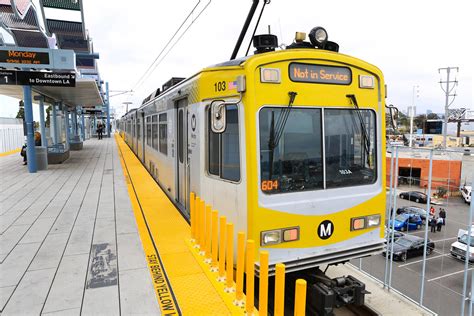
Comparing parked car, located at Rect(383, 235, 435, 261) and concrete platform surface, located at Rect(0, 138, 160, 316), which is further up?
concrete platform surface, located at Rect(0, 138, 160, 316)

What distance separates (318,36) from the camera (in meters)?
4.11

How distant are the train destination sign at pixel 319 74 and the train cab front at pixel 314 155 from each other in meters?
0.01

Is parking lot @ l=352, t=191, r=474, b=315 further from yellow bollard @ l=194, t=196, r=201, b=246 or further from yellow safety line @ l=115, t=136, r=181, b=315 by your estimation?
yellow safety line @ l=115, t=136, r=181, b=315

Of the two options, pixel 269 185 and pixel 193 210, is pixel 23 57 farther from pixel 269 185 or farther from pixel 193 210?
pixel 269 185

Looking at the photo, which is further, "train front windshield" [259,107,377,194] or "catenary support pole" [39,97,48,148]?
"catenary support pole" [39,97,48,148]

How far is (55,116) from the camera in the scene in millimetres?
16172

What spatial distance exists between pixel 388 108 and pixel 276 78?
185cm

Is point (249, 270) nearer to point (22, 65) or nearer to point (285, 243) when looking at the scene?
point (285, 243)

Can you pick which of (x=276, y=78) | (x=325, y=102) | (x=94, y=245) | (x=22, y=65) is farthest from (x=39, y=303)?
(x=22, y=65)

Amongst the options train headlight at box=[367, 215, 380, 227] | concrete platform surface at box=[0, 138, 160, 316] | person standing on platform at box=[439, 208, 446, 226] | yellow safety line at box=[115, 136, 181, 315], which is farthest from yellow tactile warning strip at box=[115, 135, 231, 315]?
person standing on platform at box=[439, 208, 446, 226]

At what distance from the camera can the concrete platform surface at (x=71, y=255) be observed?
3.28m

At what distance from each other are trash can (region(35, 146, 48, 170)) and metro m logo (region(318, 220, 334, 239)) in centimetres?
1224

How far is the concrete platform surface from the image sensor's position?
328cm

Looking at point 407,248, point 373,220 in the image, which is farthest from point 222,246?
point 407,248
